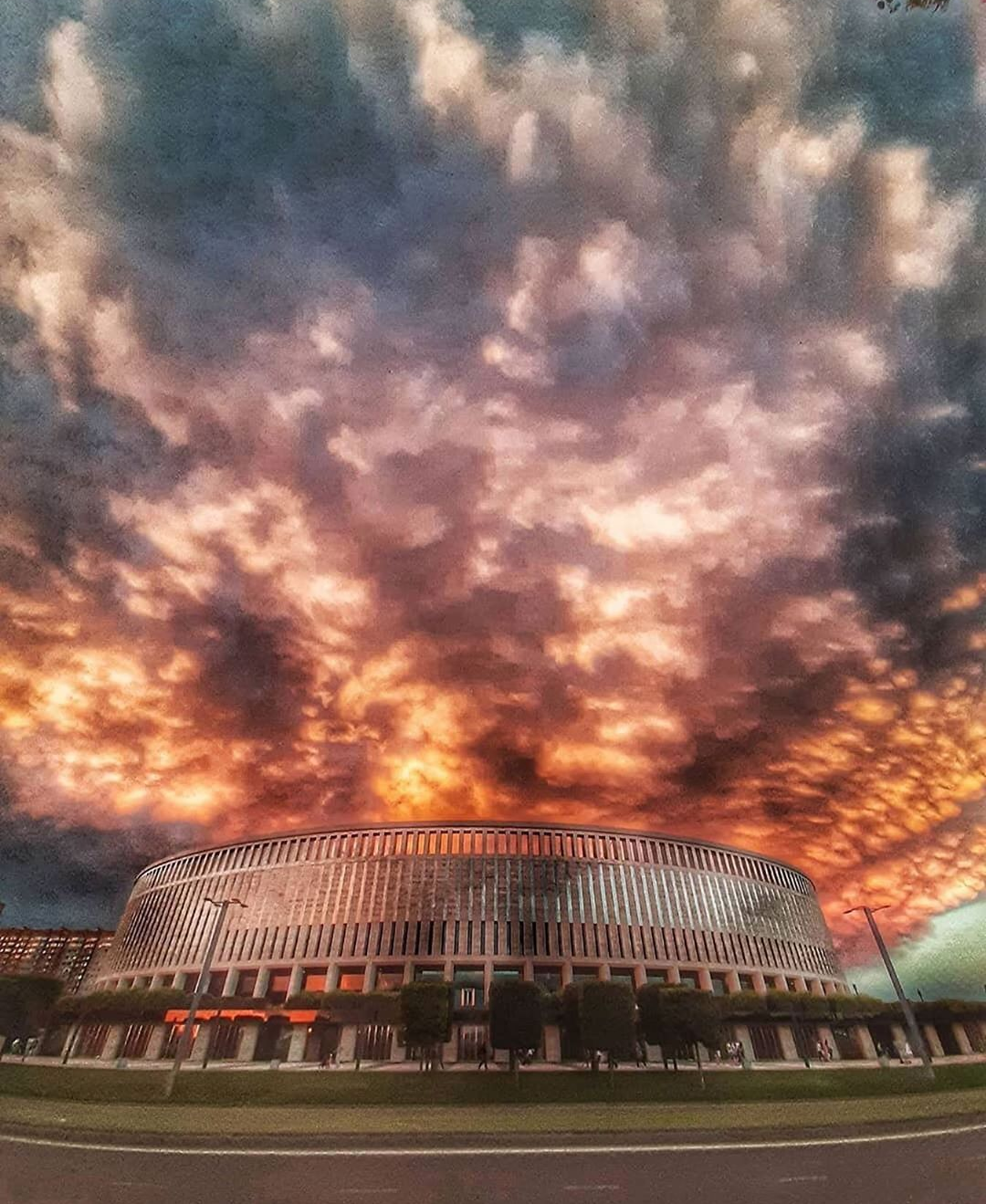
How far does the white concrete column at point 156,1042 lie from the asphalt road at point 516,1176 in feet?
183

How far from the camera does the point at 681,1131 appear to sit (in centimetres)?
2597

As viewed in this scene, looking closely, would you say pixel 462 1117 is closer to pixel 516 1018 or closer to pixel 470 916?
pixel 516 1018

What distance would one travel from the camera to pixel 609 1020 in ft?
156

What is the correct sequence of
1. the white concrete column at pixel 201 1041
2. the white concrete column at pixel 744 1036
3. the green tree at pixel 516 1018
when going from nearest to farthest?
the green tree at pixel 516 1018 < the white concrete column at pixel 744 1036 < the white concrete column at pixel 201 1041

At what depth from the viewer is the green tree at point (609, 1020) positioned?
4669 cm

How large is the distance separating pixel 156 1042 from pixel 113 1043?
14.0 feet

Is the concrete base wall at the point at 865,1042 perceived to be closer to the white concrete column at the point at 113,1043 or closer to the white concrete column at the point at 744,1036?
the white concrete column at the point at 744,1036

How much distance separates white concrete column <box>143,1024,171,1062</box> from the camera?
223 feet


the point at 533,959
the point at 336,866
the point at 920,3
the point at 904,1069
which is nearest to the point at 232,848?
the point at 336,866

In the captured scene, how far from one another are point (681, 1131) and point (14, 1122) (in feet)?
97.8

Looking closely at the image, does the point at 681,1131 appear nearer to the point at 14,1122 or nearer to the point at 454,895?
the point at 14,1122

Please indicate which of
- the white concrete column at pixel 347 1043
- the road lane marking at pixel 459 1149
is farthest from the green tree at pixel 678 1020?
the white concrete column at pixel 347 1043

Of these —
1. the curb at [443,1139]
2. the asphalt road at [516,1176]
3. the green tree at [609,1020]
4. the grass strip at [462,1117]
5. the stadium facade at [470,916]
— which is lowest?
the asphalt road at [516,1176]

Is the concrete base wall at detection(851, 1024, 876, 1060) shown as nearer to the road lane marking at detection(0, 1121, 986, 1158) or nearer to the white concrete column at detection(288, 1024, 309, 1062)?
the road lane marking at detection(0, 1121, 986, 1158)
